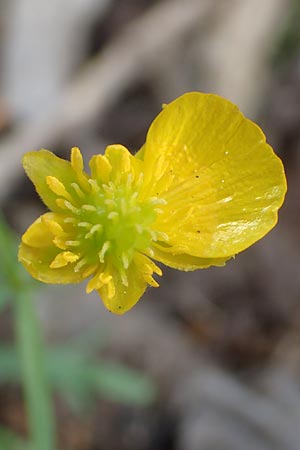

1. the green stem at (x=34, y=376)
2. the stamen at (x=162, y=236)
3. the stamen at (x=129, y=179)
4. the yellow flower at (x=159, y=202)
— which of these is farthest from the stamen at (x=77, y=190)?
the green stem at (x=34, y=376)

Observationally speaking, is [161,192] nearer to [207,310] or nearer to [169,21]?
[207,310]

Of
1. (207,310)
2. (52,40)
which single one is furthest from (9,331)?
(52,40)

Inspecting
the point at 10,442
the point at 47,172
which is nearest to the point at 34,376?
the point at 10,442

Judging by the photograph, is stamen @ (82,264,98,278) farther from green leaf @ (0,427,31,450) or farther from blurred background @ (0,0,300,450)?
green leaf @ (0,427,31,450)

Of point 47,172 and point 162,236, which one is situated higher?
point 47,172

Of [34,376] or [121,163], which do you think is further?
[34,376]

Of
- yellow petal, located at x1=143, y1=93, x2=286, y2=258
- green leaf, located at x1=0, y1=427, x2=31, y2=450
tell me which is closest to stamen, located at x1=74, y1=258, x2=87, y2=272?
yellow petal, located at x1=143, y1=93, x2=286, y2=258

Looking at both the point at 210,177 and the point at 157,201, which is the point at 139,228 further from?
the point at 210,177
